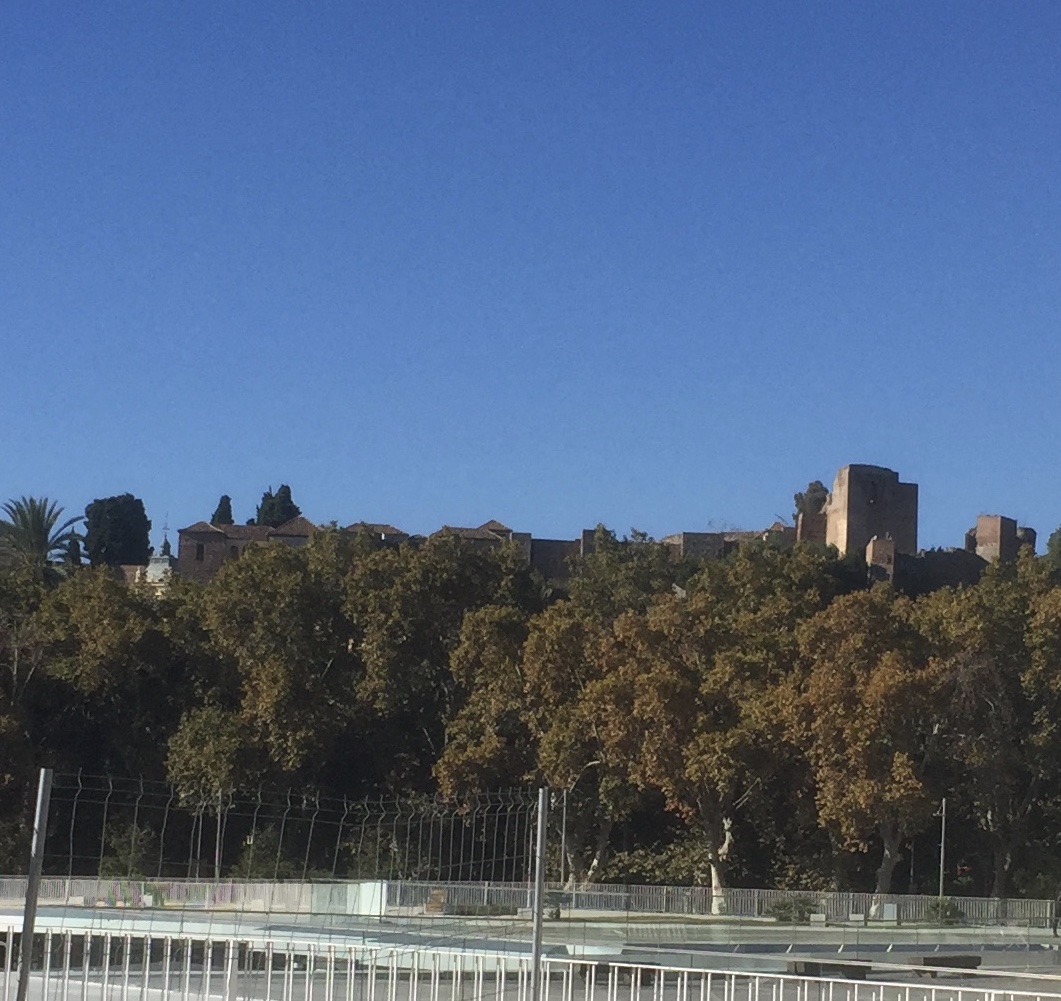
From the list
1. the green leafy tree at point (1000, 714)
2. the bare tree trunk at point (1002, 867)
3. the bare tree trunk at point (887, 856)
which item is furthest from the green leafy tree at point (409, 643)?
the bare tree trunk at point (1002, 867)

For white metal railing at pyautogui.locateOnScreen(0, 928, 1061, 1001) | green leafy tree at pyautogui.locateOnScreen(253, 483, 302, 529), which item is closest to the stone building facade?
green leafy tree at pyautogui.locateOnScreen(253, 483, 302, 529)

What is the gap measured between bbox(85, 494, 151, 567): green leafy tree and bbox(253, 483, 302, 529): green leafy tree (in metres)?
10.0

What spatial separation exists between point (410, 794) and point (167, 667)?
1038cm

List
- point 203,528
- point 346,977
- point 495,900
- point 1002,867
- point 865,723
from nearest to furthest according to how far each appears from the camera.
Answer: point 346,977 → point 495,900 → point 865,723 → point 1002,867 → point 203,528

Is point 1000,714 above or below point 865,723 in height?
above

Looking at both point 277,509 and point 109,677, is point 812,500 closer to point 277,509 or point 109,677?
point 277,509

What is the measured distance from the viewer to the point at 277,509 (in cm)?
13900

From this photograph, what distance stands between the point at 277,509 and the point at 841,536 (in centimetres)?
4371

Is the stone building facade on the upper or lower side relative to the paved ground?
upper

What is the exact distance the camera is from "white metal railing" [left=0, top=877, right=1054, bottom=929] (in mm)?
38500

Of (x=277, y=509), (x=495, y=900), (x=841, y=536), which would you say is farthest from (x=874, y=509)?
(x=495, y=900)

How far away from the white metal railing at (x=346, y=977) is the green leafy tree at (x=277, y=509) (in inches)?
4526

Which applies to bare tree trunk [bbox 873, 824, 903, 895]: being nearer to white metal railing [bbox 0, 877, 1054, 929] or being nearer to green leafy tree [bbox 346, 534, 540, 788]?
white metal railing [bbox 0, 877, 1054, 929]

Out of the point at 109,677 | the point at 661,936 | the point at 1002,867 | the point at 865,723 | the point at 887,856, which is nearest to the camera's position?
the point at 661,936
